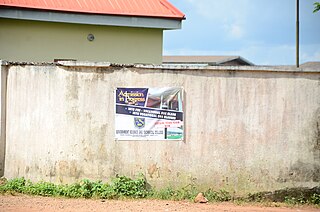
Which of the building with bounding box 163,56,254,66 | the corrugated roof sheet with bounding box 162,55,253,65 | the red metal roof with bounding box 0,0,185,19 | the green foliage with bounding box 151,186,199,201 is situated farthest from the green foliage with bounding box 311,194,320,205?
the corrugated roof sheet with bounding box 162,55,253,65

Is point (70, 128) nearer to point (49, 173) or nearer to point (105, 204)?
point (49, 173)

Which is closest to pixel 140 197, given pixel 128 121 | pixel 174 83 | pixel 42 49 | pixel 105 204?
pixel 105 204

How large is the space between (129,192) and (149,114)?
1348mm

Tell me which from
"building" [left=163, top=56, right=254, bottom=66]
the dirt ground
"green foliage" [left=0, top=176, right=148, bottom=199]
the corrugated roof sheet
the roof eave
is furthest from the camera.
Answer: the corrugated roof sheet

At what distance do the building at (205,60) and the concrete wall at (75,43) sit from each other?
17.3 m

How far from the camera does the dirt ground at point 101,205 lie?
784cm

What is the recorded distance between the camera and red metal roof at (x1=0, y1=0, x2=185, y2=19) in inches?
475

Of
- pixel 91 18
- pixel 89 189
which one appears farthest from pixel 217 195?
pixel 91 18

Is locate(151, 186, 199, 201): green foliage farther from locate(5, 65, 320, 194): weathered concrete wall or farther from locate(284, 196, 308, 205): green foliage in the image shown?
locate(284, 196, 308, 205): green foliage

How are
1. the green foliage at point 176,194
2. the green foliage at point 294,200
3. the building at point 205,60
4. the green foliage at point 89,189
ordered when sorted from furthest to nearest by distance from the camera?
the building at point 205,60
the green foliage at point 294,200
the green foliage at point 176,194
the green foliage at point 89,189

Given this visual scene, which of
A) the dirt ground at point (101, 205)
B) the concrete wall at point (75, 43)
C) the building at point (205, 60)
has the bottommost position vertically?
the dirt ground at point (101, 205)

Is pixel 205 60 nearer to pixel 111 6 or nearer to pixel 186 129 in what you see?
pixel 111 6

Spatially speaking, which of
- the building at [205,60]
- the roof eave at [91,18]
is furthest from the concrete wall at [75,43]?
the building at [205,60]

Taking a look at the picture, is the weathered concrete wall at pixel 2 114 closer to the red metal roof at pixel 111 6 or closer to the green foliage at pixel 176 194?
the green foliage at pixel 176 194
